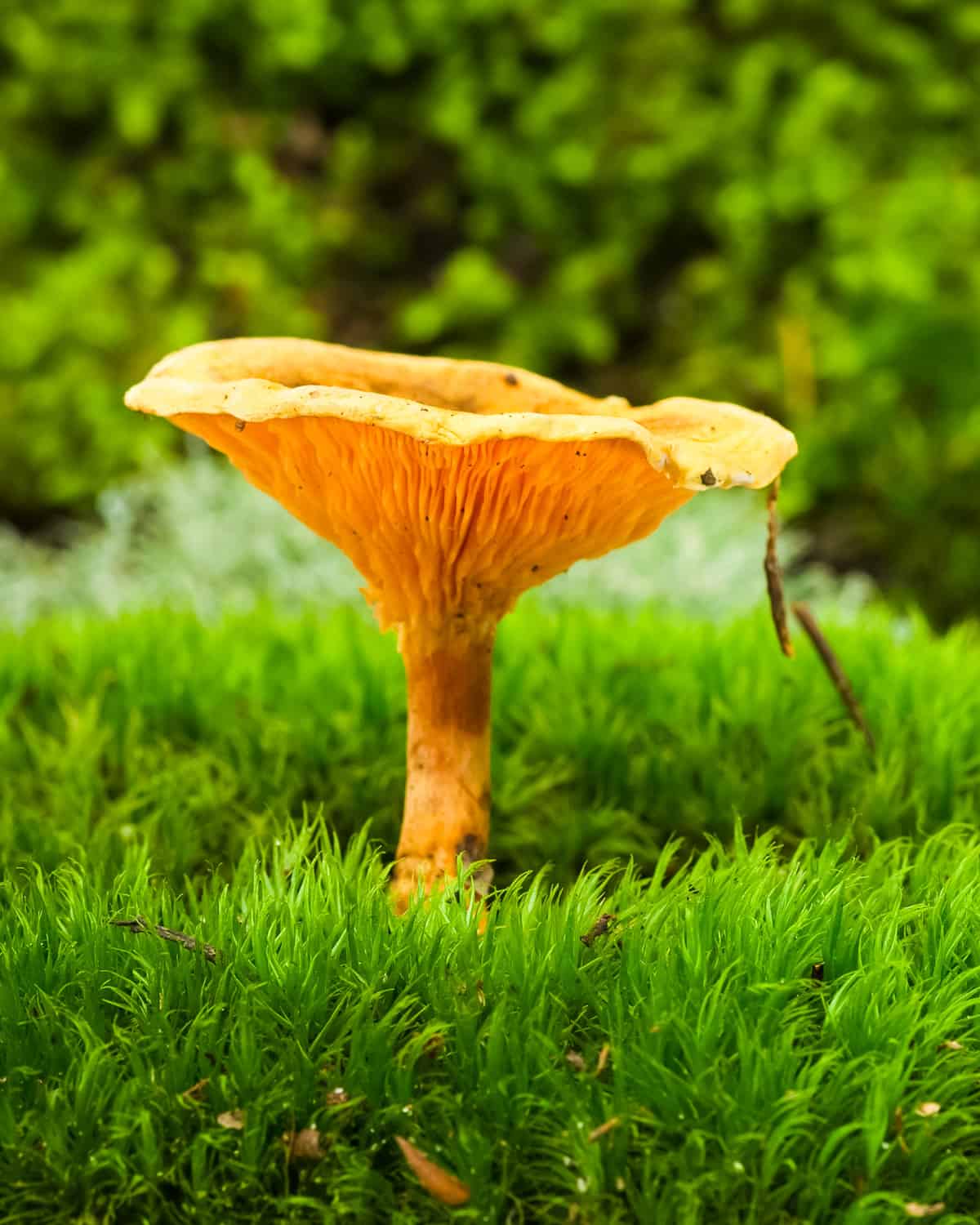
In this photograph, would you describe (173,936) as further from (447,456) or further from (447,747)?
(447,456)

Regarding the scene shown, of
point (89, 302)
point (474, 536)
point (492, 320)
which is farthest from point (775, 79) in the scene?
point (474, 536)

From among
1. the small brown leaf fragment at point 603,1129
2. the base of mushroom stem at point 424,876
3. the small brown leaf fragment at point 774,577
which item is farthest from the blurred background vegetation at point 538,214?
the small brown leaf fragment at point 603,1129

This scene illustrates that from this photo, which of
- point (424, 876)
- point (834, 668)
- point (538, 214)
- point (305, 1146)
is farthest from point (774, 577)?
point (538, 214)

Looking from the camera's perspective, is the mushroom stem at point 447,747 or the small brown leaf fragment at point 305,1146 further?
the mushroom stem at point 447,747

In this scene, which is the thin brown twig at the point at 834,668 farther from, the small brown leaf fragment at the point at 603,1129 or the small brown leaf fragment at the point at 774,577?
the small brown leaf fragment at the point at 603,1129

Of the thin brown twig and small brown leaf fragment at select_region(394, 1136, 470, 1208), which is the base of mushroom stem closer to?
small brown leaf fragment at select_region(394, 1136, 470, 1208)

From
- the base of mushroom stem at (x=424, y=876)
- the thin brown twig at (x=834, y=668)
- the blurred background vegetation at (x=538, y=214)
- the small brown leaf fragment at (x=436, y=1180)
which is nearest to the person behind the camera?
the small brown leaf fragment at (x=436, y=1180)

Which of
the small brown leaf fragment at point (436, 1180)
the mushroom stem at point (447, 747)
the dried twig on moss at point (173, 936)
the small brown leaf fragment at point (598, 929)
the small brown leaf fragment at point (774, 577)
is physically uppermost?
the small brown leaf fragment at point (774, 577)
